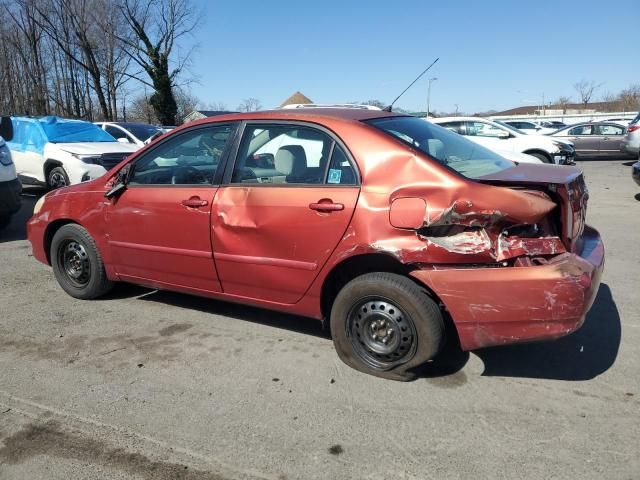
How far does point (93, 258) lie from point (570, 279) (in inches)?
146

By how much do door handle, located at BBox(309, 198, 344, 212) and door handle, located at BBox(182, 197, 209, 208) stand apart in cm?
88

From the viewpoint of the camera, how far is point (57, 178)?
10.2 m

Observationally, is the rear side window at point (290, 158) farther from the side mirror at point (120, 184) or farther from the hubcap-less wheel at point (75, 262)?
the hubcap-less wheel at point (75, 262)

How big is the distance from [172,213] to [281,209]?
977 mm

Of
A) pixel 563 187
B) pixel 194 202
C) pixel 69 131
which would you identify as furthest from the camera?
pixel 69 131

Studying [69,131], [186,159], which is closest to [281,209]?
[186,159]

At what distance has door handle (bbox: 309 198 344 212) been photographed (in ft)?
10.3

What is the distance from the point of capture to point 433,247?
2.85m

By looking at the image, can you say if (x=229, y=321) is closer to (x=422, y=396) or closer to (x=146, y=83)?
(x=422, y=396)

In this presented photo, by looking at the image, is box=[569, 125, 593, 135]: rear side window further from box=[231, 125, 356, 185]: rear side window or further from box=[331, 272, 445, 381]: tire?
box=[331, 272, 445, 381]: tire

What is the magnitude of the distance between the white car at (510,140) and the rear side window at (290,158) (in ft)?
33.6

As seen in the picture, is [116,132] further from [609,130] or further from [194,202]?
[609,130]

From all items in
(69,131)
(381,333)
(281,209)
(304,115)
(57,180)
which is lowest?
(381,333)

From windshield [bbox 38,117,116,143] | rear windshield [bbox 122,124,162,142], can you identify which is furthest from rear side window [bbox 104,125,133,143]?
windshield [bbox 38,117,116,143]
